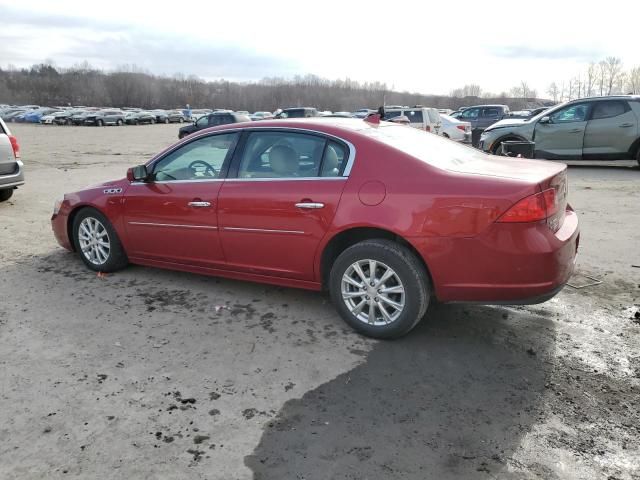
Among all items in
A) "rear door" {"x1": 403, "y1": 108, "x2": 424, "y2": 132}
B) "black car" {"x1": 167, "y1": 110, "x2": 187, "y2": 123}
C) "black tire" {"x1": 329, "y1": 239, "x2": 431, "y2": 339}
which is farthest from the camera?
"black car" {"x1": 167, "y1": 110, "x2": 187, "y2": 123}

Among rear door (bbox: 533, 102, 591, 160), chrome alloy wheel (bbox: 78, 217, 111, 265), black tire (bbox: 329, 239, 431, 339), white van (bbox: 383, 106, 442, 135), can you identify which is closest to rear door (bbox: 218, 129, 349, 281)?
black tire (bbox: 329, 239, 431, 339)

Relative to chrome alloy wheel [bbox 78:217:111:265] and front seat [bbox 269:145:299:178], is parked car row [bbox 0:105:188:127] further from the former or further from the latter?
front seat [bbox 269:145:299:178]

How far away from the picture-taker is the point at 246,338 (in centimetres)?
386

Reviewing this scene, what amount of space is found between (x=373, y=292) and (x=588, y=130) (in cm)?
1098

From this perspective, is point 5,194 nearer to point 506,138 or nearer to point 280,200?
point 280,200

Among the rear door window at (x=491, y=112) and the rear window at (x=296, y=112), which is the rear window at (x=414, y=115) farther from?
the rear door window at (x=491, y=112)

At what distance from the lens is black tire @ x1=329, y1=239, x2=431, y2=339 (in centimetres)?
359

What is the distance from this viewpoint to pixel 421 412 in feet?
9.58

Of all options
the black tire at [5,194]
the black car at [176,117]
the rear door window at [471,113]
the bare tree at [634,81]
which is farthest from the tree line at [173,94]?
the black tire at [5,194]

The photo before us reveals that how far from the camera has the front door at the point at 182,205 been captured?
14.8 ft

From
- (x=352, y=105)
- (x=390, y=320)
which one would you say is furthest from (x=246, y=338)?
(x=352, y=105)

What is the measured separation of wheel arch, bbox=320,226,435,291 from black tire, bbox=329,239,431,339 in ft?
0.19

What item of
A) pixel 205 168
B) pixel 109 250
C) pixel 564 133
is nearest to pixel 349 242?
pixel 205 168

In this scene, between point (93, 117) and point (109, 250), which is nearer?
point (109, 250)
